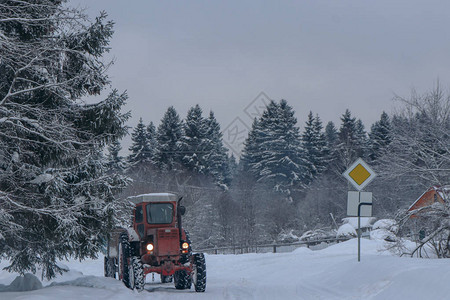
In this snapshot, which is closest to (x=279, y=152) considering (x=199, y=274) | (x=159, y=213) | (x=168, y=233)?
(x=159, y=213)

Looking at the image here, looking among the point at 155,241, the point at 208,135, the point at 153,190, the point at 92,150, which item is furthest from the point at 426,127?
the point at 208,135

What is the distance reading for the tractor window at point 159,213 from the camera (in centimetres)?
1488

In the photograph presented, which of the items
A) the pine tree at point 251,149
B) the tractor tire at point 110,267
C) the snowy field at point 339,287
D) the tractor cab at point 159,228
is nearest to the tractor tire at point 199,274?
the snowy field at point 339,287

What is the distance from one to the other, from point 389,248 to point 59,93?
32.9ft

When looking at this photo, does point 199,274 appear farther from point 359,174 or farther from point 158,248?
point 359,174

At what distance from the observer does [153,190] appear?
160ft

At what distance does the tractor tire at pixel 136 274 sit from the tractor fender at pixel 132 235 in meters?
1.20

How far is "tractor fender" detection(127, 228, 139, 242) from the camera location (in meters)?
14.6

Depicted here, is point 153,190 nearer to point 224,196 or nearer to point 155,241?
point 224,196

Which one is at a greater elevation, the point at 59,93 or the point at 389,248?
the point at 59,93

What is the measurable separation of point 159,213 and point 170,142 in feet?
166

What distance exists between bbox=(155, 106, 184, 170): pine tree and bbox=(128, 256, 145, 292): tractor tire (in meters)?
48.4

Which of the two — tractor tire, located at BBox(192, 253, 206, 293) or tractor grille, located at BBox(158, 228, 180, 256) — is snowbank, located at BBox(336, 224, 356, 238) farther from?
tractor tire, located at BBox(192, 253, 206, 293)

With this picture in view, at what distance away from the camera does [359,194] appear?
12.1 metres
